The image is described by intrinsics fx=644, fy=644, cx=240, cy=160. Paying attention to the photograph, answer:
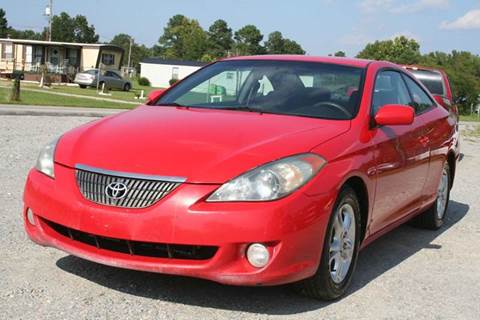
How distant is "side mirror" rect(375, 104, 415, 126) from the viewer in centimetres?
452

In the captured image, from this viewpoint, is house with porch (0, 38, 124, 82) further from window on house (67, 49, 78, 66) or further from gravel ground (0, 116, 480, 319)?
gravel ground (0, 116, 480, 319)

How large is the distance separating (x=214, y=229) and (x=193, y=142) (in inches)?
26.3

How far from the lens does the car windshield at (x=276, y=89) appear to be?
4.64m

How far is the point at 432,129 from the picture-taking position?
584 cm

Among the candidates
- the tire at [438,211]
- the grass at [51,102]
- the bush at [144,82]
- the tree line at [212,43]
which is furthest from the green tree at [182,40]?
the tire at [438,211]

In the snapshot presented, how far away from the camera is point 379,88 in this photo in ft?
16.7

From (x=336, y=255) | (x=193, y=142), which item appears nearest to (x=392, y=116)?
(x=336, y=255)

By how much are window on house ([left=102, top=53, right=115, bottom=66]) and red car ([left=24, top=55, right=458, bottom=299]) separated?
52550 mm

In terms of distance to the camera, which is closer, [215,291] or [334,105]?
A: [215,291]

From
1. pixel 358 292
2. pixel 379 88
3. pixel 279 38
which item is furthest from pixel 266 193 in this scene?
pixel 279 38

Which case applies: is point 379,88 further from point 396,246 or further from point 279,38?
point 279,38

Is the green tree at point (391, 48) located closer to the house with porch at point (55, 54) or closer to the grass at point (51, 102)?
the house with porch at point (55, 54)

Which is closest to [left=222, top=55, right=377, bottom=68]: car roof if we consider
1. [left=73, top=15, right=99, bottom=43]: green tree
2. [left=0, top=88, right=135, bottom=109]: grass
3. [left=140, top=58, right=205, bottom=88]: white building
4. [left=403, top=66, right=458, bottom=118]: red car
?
[left=403, top=66, right=458, bottom=118]: red car

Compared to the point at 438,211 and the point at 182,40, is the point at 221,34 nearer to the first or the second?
the point at 182,40
